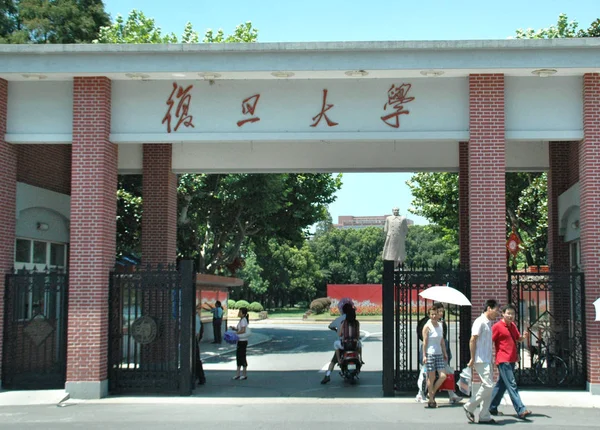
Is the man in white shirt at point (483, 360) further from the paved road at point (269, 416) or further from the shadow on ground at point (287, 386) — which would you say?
the shadow on ground at point (287, 386)

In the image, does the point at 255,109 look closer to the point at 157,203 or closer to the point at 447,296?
the point at 157,203

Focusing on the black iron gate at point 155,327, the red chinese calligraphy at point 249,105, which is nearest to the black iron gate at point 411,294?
the black iron gate at point 155,327

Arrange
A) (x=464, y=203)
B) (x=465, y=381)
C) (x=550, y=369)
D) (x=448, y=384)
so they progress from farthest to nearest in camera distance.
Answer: (x=464, y=203) < (x=550, y=369) < (x=448, y=384) < (x=465, y=381)

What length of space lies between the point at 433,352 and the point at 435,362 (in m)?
0.18

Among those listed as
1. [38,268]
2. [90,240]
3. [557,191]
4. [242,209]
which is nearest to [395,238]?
[557,191]

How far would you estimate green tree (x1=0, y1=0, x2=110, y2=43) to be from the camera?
1194 inches

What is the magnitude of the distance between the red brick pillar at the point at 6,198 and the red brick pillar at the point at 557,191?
40.8 ft

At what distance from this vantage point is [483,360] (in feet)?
39.2

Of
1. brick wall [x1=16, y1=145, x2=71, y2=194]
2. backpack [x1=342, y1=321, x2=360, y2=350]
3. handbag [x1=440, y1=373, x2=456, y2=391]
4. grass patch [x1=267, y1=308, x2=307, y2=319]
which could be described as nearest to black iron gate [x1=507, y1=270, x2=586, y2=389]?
handbag [x1=440, y1=373, x2=456, y2=391]

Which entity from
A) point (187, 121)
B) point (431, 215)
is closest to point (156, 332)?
point (187, 121)

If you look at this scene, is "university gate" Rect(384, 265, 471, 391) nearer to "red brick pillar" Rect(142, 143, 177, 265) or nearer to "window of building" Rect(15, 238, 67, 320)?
"red brick pillar" Rect(142, 143, 177, 265)

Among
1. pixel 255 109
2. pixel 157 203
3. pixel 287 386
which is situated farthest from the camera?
pixel 157 203

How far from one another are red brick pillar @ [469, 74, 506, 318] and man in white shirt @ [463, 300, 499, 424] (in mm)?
2407

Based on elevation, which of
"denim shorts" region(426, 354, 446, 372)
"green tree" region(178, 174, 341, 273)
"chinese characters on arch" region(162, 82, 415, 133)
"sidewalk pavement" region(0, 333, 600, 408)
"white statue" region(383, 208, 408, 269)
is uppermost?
"chinese characters on arch" region(162, 82, 415, 133)
